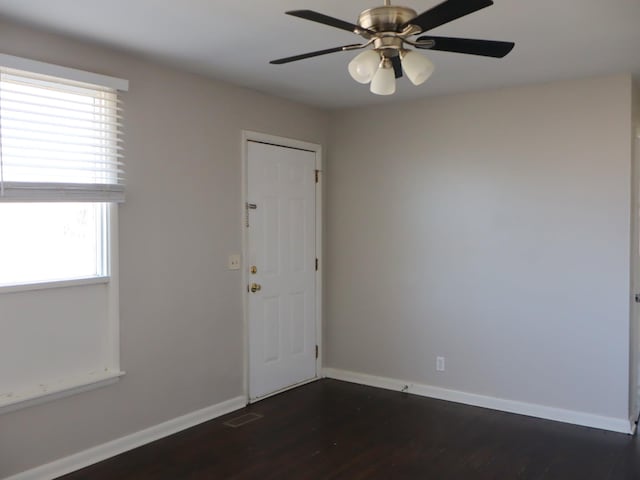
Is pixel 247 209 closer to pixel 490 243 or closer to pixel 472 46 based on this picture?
pixel 490 243

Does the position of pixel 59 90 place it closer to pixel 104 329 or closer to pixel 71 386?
pixel 104 329

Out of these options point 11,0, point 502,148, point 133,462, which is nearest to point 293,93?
point 502,148

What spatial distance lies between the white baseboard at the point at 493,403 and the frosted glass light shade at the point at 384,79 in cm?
291

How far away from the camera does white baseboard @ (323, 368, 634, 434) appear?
3.77 meters

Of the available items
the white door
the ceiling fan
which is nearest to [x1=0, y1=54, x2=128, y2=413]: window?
the white door

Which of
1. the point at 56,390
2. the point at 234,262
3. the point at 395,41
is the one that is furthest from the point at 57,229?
the point at 395,41

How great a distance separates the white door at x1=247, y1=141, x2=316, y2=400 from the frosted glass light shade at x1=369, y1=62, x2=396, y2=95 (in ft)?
7.12

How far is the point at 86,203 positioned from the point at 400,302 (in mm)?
2634

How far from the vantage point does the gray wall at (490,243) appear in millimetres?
3779

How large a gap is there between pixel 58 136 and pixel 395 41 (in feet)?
6.54

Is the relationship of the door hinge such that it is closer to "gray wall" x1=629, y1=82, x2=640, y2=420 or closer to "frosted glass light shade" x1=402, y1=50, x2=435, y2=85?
"frosted glass light shade" x1=402, y1=50, x2=435, y2=85

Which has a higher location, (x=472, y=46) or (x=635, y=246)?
(x=472, y=46)

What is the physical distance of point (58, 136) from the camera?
9.74 ft

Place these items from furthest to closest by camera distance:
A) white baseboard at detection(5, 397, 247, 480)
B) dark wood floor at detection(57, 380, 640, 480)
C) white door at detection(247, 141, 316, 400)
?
white door at detection(247, 141, 316, 400), dark wood floor at detection(57, 380, 640, 480), white baseboard at detection(5, 397, 247, 480)
